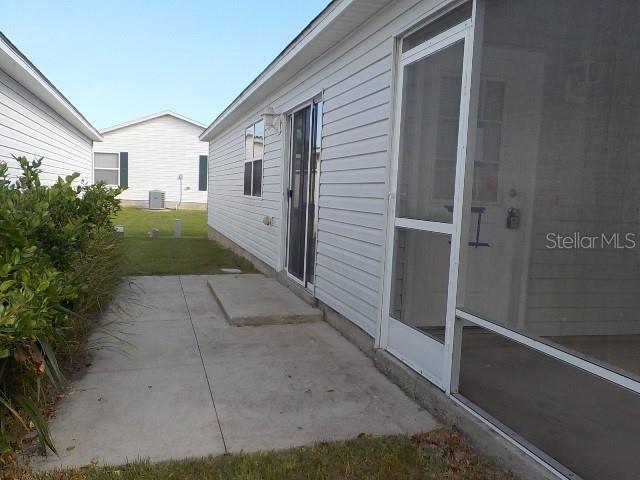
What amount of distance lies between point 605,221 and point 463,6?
1631 mm

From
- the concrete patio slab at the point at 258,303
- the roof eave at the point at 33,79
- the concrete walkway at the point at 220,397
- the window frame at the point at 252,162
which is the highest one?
the roof eave at the point at 33,79

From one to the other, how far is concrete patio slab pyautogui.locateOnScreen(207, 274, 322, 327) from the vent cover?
1889cm

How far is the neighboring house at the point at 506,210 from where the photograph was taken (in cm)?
254

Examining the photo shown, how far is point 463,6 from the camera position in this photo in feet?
11.3

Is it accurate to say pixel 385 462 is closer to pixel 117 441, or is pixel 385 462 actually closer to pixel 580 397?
pixel 580 397

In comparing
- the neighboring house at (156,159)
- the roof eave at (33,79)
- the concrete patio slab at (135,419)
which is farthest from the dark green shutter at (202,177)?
the concrete patio slab at (135,419)

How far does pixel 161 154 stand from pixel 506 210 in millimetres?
25029

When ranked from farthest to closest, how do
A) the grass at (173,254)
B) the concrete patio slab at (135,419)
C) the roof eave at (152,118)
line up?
the roof eave at (152,118) → the grass at (173,254) → the concrete patio slab at (135,419)

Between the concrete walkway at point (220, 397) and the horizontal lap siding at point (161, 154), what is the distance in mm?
22020

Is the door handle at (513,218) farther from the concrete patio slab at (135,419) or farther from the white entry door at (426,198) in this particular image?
the concrete patio slab at (135,419)

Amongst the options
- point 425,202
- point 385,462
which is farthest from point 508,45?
point 385,462

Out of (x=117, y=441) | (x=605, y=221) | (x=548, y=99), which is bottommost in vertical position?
(x=117, y=441)

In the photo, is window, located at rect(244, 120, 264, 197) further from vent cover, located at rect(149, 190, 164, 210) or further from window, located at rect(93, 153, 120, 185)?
window, located at rect(93, 153, 120, 185)

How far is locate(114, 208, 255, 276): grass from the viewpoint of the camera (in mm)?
9055
